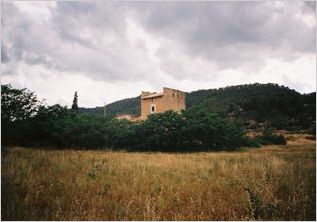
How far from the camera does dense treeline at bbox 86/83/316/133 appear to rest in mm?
34525

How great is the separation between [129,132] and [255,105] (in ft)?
96.6

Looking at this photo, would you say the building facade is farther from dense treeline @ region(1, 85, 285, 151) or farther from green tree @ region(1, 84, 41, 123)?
green tree @ region(1, 84, 41, 123)

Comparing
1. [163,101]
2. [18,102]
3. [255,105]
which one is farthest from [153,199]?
[255,105]

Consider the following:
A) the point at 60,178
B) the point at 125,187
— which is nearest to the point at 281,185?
the point at 125,187

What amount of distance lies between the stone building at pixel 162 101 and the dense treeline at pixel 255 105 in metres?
2.66

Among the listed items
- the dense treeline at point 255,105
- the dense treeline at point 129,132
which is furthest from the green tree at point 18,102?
the dense treeline at point 255,105

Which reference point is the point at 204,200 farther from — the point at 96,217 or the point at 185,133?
the point at 185,133

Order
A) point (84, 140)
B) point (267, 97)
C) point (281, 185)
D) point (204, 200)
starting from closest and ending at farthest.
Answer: point (204, 200)
point (281, 185)
point (84, 140)
point (267, 97)

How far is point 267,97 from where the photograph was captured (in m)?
44.3

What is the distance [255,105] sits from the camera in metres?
45.8

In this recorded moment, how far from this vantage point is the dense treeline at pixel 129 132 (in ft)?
70.3

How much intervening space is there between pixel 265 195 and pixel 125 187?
2332 millimetres

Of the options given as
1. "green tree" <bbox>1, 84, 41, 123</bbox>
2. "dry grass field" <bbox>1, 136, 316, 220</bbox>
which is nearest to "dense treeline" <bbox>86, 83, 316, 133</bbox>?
"green tree" <bbox>1, 84, 41, 123</bbox>

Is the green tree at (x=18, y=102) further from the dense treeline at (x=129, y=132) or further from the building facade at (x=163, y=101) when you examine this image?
the building facade at (x=163, y=101)
